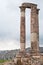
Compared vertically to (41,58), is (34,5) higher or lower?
higher

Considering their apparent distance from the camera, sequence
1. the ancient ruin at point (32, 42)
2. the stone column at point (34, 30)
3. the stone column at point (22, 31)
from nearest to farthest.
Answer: the ancient ruin at point (32, 42) → the stone column at point (34, 30) → the stone column at point (22, 31)

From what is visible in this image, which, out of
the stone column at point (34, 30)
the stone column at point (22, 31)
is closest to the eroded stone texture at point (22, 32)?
the stone column at point (22, 31)

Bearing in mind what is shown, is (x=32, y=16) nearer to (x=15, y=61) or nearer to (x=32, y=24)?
(x=32, y=24)

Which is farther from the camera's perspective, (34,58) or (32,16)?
(32,16)

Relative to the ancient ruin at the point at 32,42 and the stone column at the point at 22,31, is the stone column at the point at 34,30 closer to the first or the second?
the ancient ruin at the point at 32,42

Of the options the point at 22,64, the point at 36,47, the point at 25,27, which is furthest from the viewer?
the point at 25,27

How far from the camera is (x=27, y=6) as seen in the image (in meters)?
56.8

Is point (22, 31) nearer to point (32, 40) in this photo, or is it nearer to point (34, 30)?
point (34, 30)

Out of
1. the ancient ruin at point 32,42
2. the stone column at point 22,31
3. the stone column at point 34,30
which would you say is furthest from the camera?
the stone column at point 22,31

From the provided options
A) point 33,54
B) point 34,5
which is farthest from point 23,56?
point 34,5

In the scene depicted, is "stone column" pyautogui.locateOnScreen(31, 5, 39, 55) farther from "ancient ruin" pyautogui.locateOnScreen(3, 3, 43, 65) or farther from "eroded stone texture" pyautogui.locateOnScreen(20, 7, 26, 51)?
"eroded stone texture" pyautogui.locateOnScreen(20, 7, 26, 51)

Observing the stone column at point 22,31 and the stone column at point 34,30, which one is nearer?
the stone column at point 34,30

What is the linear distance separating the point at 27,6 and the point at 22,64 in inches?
476

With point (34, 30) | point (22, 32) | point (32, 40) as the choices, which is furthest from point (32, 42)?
point (22, 32)
